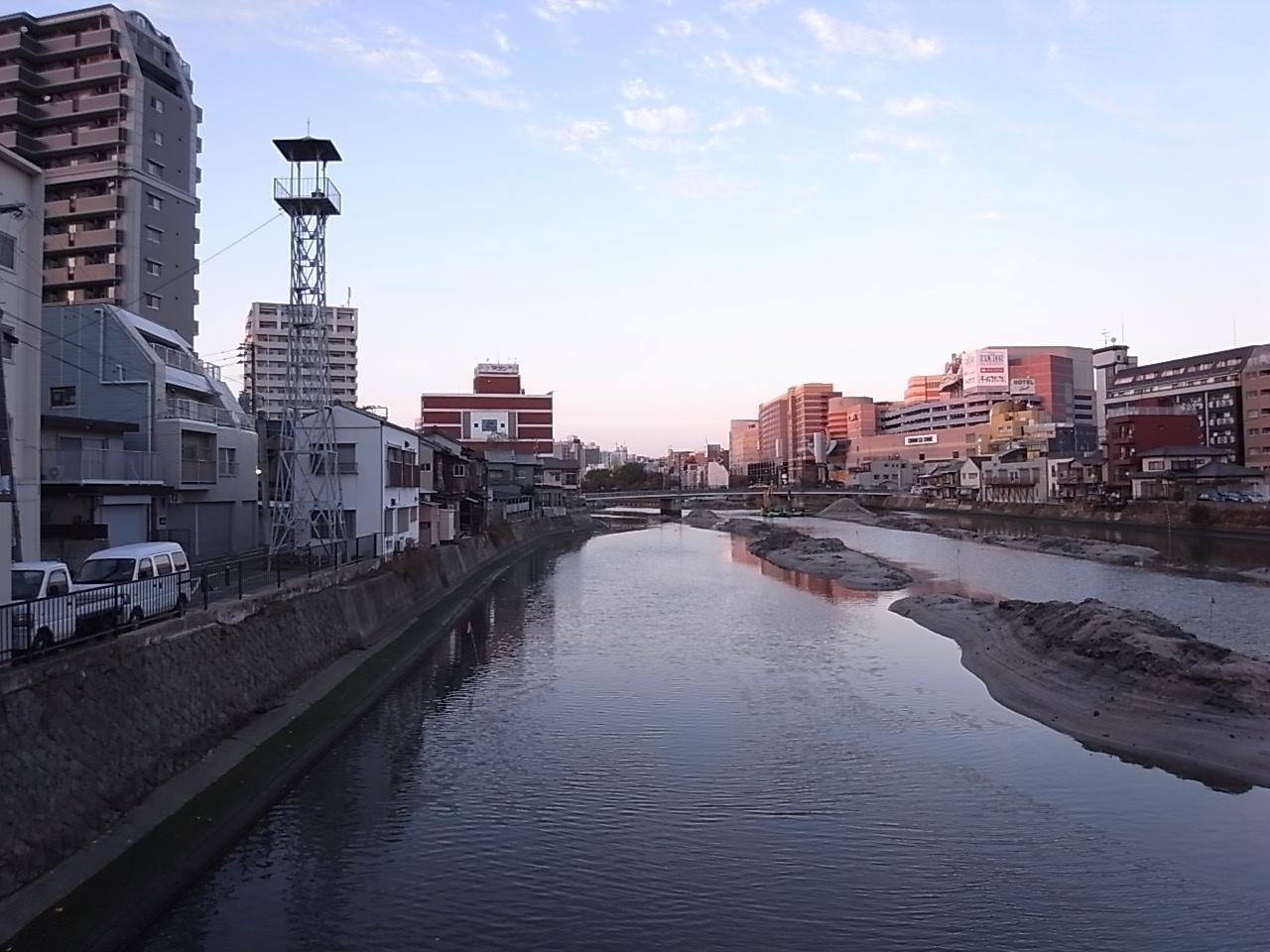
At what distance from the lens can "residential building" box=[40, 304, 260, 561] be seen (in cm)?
1928

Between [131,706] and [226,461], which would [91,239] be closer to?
[226,461]

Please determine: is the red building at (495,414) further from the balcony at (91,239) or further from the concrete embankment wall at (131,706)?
the concrete embankment wall at (131,706)

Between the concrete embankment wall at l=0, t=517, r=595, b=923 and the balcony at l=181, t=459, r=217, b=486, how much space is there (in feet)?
25.3

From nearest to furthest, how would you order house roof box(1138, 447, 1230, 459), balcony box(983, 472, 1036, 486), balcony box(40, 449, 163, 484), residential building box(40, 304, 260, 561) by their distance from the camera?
1. balcony box(40, 449, 163, 484)
2. residential building box(40, 304, 260, 561)
3. house roof box(1138, 447, 1230, 459)
4. balcony box(983, 472, 1036, 486)

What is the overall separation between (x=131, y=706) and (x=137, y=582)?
2.42 m

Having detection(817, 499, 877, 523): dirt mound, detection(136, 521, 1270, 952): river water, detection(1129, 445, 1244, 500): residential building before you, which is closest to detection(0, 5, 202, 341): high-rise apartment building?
detection(136, 521, 1270, 952): river water

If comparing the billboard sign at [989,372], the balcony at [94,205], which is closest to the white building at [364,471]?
the balcony at [94,205]

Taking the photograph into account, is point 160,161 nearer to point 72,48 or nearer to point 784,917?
point 72,48

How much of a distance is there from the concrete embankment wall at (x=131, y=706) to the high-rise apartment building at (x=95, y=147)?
27.9m

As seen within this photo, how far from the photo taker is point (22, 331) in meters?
16.4

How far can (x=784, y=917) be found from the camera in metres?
8.38

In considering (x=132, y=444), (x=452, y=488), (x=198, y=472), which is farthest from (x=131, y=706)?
(x=452, y=488)

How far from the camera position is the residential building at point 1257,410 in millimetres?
63531

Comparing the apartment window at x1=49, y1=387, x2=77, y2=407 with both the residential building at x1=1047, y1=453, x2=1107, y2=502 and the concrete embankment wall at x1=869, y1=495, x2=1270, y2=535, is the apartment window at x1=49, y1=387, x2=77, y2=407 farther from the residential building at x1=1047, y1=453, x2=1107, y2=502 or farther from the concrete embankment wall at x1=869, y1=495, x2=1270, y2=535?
the residential building at x1=1047, y1=453, x2=1107, y2=502
